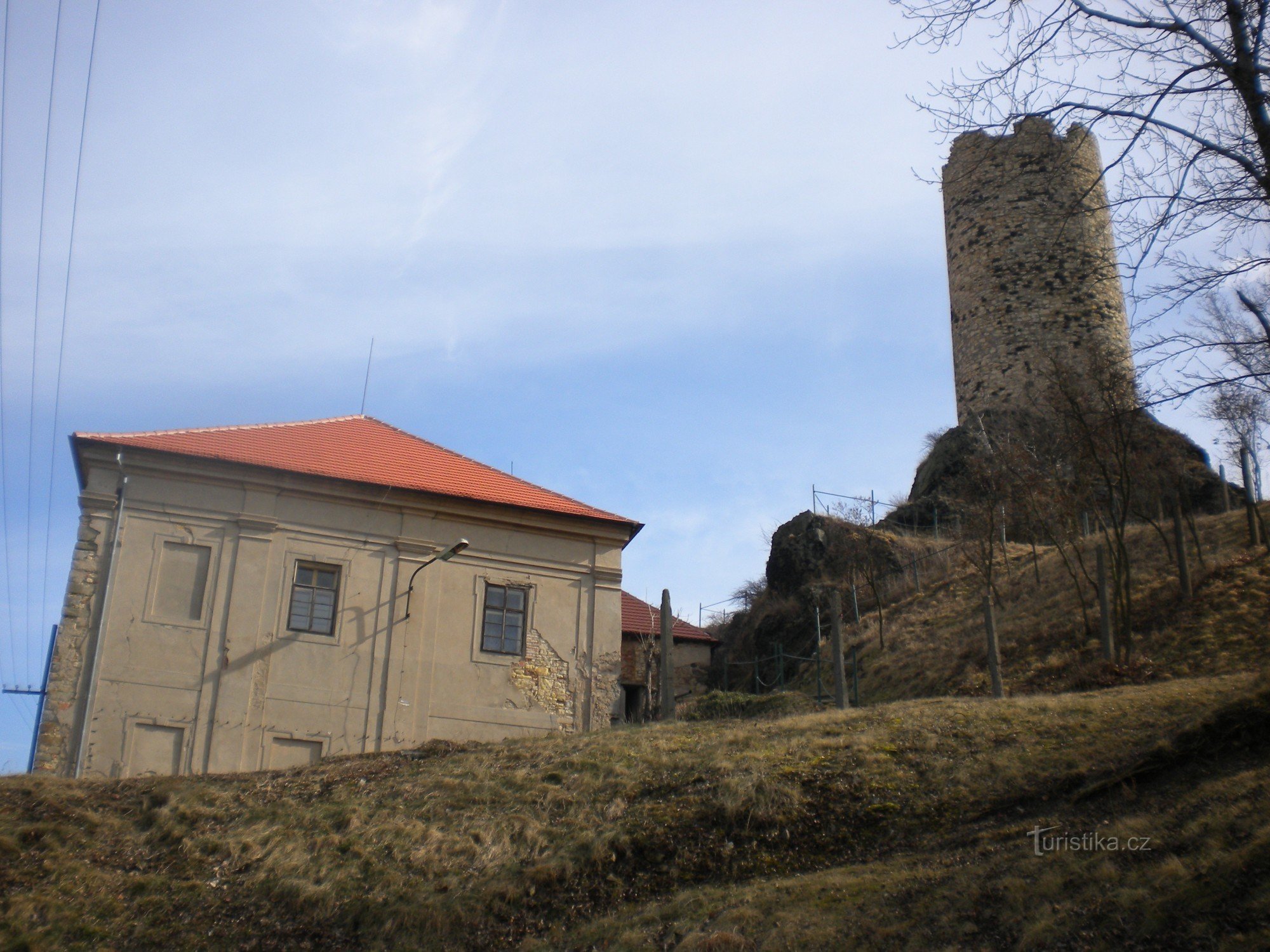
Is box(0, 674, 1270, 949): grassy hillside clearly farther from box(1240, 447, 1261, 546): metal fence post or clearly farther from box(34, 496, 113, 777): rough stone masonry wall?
box(1240, 447, 1261, 546): metal fence post

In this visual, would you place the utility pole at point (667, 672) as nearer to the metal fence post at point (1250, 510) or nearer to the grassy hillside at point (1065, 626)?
the grassy hillside at point (1065, 626)

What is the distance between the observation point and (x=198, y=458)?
17672 mm

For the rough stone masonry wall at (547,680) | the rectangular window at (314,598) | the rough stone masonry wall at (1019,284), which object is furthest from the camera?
the rough stone masonry wall at (1019,284)

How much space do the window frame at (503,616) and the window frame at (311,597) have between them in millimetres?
2291

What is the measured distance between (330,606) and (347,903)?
746 centimetres

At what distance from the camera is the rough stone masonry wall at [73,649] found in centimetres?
1560

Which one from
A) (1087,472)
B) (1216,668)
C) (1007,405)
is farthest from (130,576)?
(1007,405)

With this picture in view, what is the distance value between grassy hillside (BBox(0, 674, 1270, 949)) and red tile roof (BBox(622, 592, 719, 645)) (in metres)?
12.6

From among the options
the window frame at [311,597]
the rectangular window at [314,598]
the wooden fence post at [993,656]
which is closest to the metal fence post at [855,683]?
the wooden fence post at [993,656]

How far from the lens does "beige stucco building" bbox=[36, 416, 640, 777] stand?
643 inches

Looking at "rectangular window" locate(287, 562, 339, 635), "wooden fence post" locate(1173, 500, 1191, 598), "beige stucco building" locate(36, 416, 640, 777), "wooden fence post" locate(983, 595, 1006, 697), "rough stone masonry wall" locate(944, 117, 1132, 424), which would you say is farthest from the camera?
"rough stone masonry wall" locate(944, 117, 1132, 424)

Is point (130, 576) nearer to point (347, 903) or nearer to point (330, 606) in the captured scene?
point (330, 606)

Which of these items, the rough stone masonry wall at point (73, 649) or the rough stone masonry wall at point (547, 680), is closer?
the rough stone masonry wall at point (73, 649)

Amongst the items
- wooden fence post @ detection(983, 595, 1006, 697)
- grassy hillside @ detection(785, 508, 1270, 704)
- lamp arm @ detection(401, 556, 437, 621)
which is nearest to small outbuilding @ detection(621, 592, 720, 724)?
grassy hillside @ detection(785, 508, 1270, 704)
